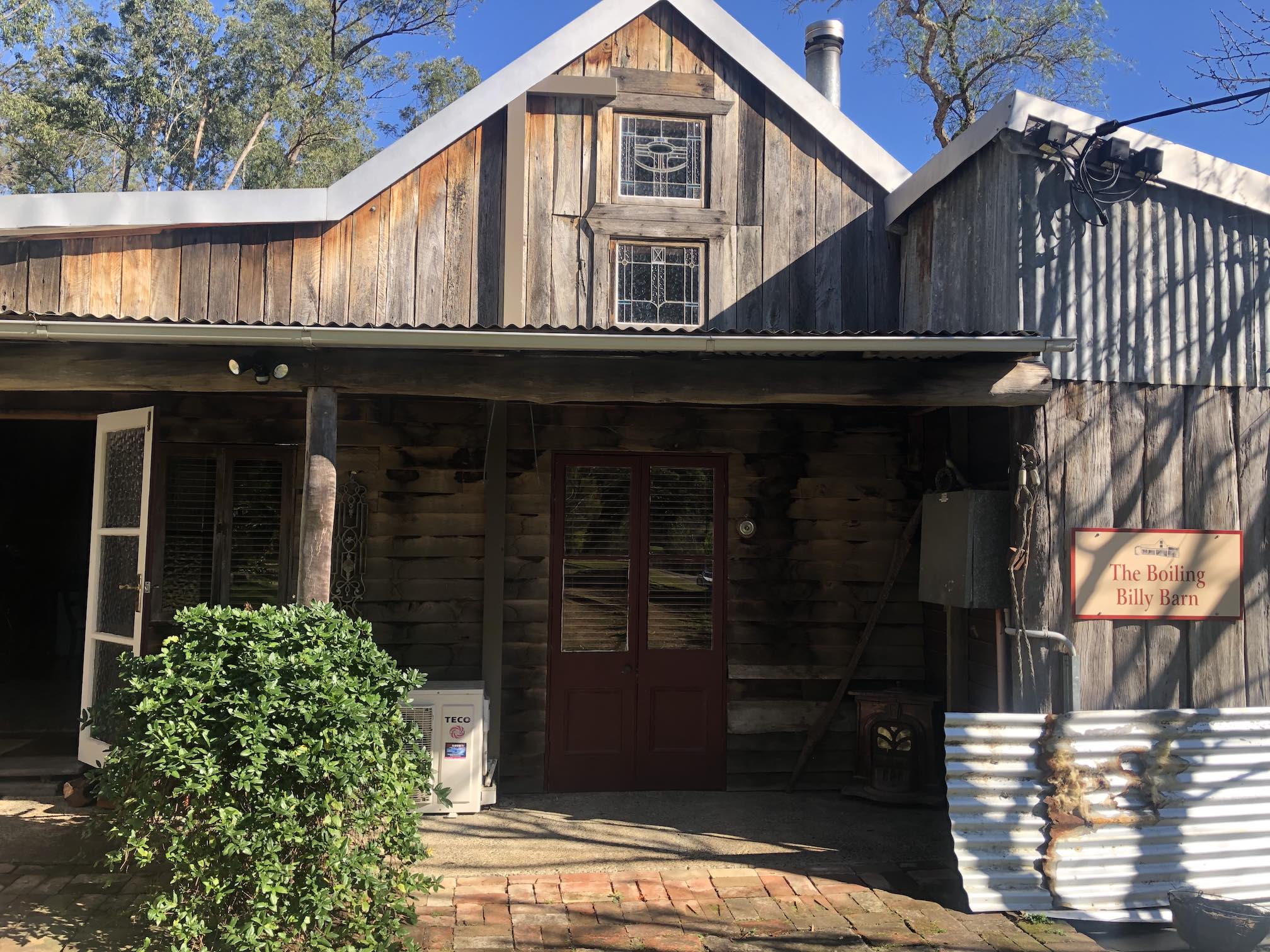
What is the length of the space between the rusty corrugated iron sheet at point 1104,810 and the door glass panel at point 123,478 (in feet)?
15.4

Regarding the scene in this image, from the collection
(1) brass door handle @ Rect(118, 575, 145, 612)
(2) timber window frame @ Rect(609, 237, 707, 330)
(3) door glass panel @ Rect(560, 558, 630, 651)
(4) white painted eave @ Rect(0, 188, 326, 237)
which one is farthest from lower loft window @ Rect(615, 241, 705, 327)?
(1) brass door handle @ Rect(118, 575, 145, 612)

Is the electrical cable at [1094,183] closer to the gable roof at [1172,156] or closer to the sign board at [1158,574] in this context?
the gable roof at [1172,156]

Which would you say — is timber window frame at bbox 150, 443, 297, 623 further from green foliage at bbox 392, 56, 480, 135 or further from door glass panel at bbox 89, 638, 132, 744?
green foliage at bbox 392, 56, 480, 135

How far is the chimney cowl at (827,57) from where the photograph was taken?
26.9 feet

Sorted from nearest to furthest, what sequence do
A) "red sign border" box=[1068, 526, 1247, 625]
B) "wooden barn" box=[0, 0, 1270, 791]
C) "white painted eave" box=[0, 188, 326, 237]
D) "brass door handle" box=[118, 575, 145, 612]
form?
"red sign border" box=[1068, 526, 1247, 625] → "wooden barn" box=[0, 0, 1270, 791] → "brass door handle" box=[118, 575, 145, 612] → "white painted eave" box=[0, 188, 326, 237]

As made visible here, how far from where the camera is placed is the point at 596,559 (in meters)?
6.41

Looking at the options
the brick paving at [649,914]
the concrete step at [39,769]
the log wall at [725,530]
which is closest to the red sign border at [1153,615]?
the brick paving at [649,914]

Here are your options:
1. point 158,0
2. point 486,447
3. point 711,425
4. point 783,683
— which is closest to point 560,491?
point 486,447

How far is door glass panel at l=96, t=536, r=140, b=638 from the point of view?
19.1ft

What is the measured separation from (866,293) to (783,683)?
2791mm

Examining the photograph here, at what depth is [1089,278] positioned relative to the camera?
5.09 meters

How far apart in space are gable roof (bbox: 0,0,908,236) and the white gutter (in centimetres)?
198

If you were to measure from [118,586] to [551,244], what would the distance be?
3499 millimetres

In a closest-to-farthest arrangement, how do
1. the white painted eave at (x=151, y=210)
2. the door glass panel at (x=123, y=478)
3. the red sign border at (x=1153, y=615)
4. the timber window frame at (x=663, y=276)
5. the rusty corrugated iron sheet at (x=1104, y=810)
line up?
1. the rusty corrugated iron sheet at (x=1104, y=810)
2. the red sign border at (x=1153, y=615)
3. the door glass panel at (x=123, y=478)
4. the white painted eave at (x=151, y=210)
5. the timber window frame at (x=663, y=276)
